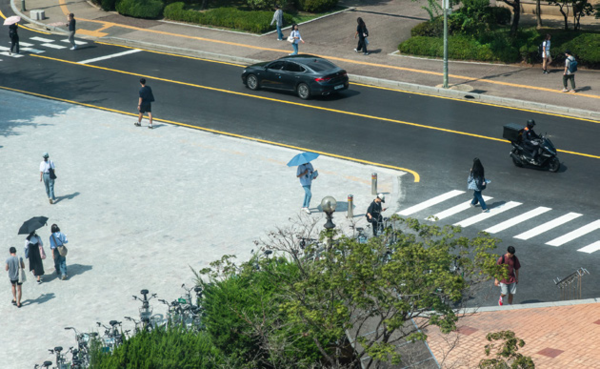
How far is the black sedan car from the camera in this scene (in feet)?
104

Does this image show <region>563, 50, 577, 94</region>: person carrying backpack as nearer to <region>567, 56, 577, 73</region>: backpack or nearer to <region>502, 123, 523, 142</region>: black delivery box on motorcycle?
<region>567, 56, 577, 73</region>: backpack

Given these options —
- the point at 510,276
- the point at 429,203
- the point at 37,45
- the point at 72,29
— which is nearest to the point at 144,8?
the point at 72,29

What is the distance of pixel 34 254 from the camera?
19453 mm

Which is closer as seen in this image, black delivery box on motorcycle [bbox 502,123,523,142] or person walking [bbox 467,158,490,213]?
person walking [bbox 467,158,490,213]

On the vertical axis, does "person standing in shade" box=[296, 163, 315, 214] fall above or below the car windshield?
below

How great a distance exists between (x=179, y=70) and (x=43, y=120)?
7467 millimetres

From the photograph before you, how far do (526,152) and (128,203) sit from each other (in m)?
11.6

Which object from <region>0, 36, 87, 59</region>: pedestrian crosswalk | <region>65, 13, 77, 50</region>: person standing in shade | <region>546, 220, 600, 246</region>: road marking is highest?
<region>65, 13, 77, 50</region>: person standing in shade

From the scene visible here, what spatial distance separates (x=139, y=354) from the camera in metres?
13.6

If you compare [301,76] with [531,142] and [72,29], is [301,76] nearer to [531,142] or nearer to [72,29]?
[531,142]

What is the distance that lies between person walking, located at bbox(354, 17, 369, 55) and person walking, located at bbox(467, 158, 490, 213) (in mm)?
16157

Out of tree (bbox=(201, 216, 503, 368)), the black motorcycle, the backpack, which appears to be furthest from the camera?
the backpack

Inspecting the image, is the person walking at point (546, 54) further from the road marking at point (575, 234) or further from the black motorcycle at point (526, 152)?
the road marking at point (575, 234)

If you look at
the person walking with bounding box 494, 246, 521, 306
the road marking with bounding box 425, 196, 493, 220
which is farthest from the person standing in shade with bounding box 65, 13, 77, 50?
the person walking with bounding box 494, 246, 521, 306
